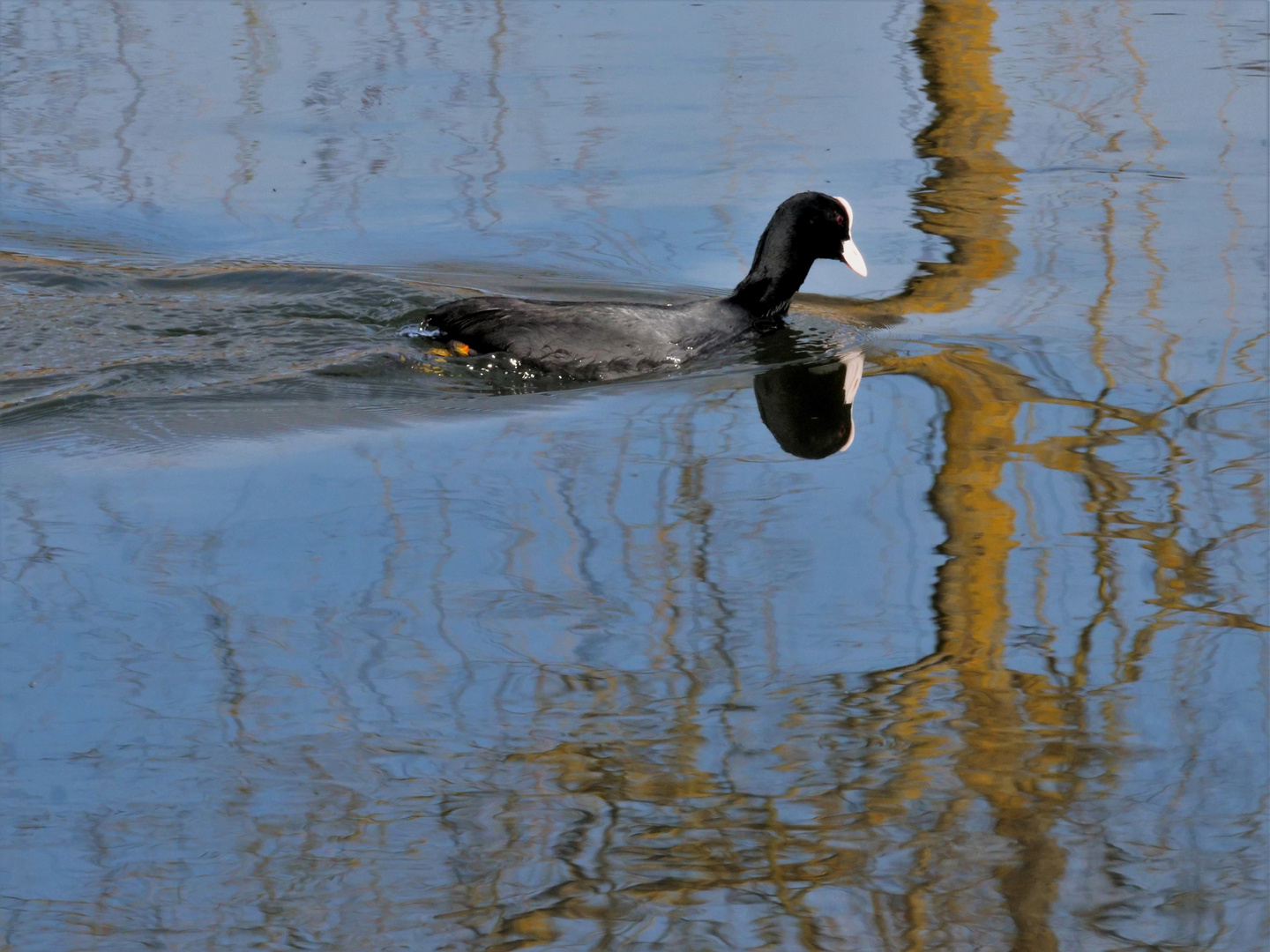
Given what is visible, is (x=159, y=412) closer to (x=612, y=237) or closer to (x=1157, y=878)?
(x=612, y=237)

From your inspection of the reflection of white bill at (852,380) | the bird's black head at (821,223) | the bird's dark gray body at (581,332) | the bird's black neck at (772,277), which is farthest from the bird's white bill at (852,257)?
the bird's dark gray body at (581,332)

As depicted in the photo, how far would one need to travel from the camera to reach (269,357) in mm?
5797

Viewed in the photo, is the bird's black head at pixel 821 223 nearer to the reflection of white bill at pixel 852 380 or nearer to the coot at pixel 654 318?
the coot at pixel 654 318

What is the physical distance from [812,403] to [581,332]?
0.85 metres

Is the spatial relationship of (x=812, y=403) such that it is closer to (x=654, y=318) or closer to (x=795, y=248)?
(x=654, y=318)

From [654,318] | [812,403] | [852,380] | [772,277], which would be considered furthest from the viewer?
[772,277]

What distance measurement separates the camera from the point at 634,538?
4145mm

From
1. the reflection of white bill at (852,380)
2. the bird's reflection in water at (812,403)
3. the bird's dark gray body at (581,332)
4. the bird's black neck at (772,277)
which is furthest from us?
the bird's black neck at (772,277)

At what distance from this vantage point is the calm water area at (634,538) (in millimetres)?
2828

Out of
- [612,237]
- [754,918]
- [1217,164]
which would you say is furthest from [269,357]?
[1217,164]

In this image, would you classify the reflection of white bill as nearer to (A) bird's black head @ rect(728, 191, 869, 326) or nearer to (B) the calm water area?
(B) the calm water area

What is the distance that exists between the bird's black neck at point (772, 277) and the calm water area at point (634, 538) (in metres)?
0.18

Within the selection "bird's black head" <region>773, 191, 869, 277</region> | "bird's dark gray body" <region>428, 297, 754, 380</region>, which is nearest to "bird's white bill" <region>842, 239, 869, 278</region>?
"bird's black head" <region>773, 191, 869, 277</region>

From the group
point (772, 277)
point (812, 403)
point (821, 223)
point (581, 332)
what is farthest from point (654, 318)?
point (821, 223)
